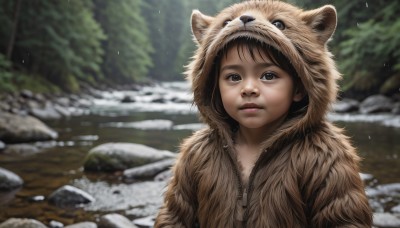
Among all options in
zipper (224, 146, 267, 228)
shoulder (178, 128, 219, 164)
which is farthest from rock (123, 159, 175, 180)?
zipper (224, 146, 267, 228)

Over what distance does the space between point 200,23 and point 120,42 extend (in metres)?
37.6

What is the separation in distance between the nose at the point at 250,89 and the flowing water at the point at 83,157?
1.24 feet

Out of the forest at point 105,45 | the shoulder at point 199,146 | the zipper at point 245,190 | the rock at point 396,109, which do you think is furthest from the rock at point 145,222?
the rock at point 396,109

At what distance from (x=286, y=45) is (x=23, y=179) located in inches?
209

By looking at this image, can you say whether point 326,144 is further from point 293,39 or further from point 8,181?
point 8,181

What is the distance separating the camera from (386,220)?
14.4 ft

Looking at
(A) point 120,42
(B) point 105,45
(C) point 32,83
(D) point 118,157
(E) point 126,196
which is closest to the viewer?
(E) point 126,196

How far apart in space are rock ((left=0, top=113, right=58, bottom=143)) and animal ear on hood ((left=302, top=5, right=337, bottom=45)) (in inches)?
345

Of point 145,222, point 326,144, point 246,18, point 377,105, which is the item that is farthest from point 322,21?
point 377,105

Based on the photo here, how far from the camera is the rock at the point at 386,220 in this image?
170 inches

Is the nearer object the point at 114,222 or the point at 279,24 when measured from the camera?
the point at 279,24

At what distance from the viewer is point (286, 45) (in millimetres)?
1940

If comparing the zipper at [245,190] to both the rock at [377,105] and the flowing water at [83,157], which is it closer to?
the flowing water at [83,157]

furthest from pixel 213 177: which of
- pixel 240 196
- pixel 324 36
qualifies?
pixel 324 36
